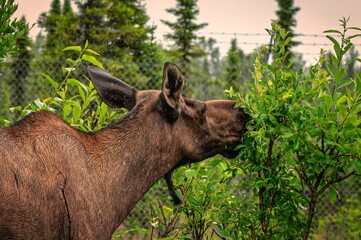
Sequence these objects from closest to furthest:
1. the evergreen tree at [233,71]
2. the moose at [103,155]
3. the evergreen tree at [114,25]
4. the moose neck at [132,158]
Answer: the moose at [103,155] → the moose neck at [132,158] → the evergreen tree at [233,71] → the evergreen tree at [114,25]

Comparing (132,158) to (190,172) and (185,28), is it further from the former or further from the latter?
(185,28)

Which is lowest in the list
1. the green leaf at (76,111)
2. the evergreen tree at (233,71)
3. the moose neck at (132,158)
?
the evergreen tree at (233,71)

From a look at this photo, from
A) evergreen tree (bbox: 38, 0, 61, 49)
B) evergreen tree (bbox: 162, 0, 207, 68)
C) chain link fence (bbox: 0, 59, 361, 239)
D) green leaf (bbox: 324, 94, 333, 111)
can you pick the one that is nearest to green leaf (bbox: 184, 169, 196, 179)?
green leaf (bbox: 324, 94, 333, 111)

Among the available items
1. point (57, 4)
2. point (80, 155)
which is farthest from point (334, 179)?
point (57, 4)

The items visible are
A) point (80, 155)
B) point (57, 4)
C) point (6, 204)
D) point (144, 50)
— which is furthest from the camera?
point (57, 4)

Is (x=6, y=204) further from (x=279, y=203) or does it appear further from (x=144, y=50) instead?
(x=144, y=50)

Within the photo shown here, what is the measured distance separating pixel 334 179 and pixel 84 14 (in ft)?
77.4

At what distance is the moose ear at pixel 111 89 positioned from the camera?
4492 mm

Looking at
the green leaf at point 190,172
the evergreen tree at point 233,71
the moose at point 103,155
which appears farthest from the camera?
the evergreen tree at point 233,71

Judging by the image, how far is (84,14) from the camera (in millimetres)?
26422

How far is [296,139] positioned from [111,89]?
149 centimetres

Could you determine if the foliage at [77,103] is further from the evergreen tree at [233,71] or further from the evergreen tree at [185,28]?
the evergreen tree at [185,28]

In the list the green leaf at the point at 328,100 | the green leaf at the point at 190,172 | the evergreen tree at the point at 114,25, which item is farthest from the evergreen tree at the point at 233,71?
the green leaf at the point at 328,100

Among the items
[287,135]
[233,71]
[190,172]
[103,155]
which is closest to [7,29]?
[103,155]
